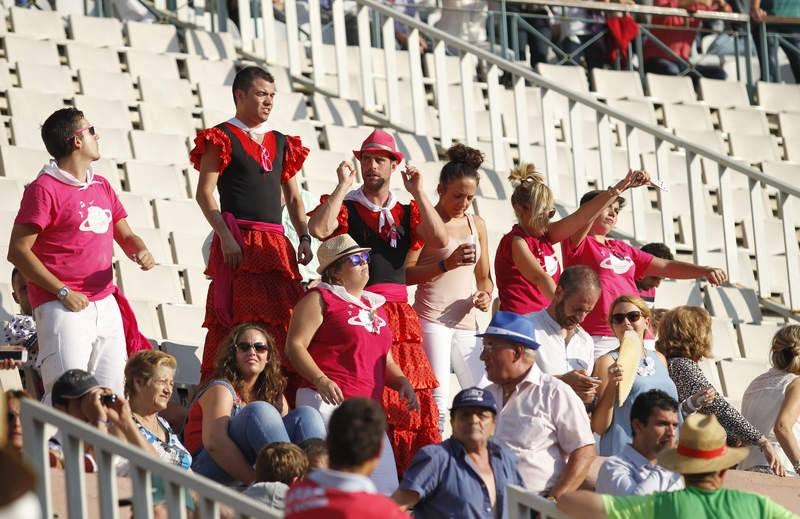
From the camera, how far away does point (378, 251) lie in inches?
323

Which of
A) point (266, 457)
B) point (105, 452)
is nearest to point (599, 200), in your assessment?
point (266, 457)

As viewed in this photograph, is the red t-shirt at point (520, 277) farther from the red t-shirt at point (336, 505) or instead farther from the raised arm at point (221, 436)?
the red t-shirt at point (336, 505)

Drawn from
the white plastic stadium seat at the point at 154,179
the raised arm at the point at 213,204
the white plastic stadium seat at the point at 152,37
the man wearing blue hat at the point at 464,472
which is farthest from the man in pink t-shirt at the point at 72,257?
the white plastic stadium seat at the point at 152,37

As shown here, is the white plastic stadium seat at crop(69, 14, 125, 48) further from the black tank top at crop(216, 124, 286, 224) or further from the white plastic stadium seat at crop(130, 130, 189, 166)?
the black tank top at crop(216, 124, 286, 224)

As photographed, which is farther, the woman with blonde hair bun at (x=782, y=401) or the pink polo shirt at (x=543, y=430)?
the woman with blonde hair bun at (x=782, y=401)

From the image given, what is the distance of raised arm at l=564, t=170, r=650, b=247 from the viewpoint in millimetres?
8797

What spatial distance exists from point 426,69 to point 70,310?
6.24 metres

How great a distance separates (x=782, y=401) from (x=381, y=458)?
218 centimetres

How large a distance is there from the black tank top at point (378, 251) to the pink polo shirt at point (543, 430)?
1370 millimetres

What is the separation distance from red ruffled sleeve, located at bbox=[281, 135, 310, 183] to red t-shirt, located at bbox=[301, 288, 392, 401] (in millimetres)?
834

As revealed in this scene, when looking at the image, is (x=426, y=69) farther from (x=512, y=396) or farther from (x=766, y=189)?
(x=512, y=396)

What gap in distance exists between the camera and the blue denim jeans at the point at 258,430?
712cm

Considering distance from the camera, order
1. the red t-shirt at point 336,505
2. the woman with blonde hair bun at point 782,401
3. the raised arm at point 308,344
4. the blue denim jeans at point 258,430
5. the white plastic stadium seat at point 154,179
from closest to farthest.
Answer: the red t-shirt at point 336,505
the blue denim jeans at point 258,430
the raised arm at point 308,344
the woman with blonde hair bun at point 782,401
the white plastic stadium seat at point 154,179

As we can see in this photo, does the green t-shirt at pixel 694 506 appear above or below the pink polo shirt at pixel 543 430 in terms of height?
below
